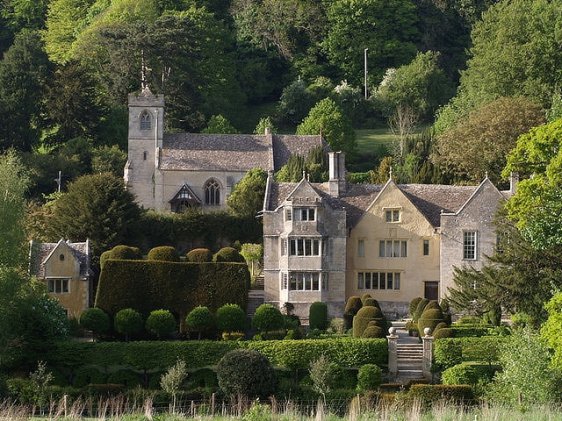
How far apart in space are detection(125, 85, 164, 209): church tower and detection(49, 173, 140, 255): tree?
15383mm

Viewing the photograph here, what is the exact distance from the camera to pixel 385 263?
298 ft

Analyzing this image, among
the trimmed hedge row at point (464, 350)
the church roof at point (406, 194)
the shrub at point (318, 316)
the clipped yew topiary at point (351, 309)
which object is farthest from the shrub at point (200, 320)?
the trimmed hedge row at point (464, 350)

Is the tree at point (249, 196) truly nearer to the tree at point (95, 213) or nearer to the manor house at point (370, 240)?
the manor house at point (370, 240)

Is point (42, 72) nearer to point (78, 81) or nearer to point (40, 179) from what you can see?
point (78, 81)

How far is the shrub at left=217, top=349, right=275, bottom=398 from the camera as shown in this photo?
7438 cm

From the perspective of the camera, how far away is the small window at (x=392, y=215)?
90.7 meters

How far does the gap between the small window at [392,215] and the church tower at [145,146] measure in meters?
23.4

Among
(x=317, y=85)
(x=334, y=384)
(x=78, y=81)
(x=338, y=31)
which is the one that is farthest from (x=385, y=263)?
(x=338, y=31)

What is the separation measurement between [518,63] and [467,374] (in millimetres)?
44527

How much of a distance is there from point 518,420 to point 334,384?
67.8 ft

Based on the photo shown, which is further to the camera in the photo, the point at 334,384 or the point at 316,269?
the point at 316,269

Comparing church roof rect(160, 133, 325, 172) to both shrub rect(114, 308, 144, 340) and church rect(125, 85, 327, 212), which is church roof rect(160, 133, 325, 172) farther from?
shrub rect(114, 308, 144, 340)

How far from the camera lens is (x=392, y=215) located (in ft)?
298

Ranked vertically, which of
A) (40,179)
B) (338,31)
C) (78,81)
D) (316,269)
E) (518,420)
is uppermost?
(338,31)
